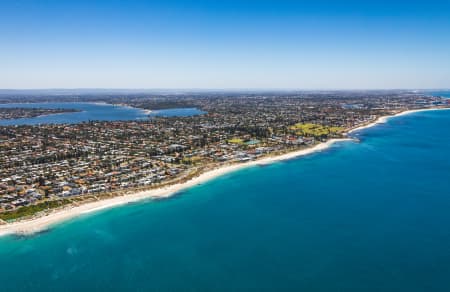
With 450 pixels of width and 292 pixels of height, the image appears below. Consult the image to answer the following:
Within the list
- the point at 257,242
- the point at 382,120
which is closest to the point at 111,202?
the point at 257,242

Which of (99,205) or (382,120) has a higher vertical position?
(382,120)

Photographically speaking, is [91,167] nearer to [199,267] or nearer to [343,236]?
[199,267]

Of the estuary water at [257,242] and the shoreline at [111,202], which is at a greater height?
the shoreline at [111,202]

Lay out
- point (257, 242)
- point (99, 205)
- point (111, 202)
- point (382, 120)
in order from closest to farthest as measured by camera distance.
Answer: point (257, 242), point (99, 205), point (111, 202), point (382, 120)

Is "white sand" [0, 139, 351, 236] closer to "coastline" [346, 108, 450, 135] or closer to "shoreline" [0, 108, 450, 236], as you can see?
"shoreline" [0, 108, 450, 236]

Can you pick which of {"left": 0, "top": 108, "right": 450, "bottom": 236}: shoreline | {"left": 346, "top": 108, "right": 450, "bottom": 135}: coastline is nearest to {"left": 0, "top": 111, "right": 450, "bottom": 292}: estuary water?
{"left": 0, "top": 108, "right": 450, "bottom": 236}: shoreline

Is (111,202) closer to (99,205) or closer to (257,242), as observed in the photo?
(99,205)

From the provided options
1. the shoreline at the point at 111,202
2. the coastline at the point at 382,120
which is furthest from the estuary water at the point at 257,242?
the coastline at the point at 382,120

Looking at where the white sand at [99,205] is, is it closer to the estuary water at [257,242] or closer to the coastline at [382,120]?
the estuary water at [257,242]

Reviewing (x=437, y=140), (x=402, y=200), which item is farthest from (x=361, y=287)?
(x=437, y=140)

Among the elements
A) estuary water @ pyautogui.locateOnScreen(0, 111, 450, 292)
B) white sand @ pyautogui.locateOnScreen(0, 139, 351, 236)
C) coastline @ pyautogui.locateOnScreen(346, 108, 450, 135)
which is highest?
coastline @ pyautogui.locateOnScreen(346, 108, 450, 135)
